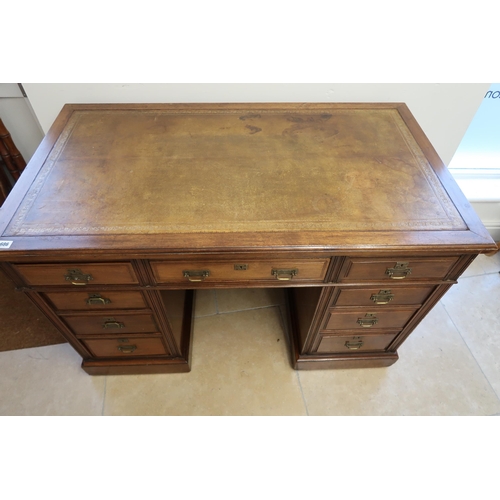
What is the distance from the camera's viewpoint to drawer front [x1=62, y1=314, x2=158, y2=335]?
1.15 metres

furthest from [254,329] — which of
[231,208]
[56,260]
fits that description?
[56,260]

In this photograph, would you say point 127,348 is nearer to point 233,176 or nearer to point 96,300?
point 96,300

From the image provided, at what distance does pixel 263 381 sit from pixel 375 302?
0.62 m

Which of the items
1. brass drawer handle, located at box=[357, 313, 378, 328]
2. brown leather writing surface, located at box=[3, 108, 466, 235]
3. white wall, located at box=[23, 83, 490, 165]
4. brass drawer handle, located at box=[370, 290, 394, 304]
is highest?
white wall, located at box=[23, 83, 490, 165]

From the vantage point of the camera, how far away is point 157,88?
125 centimetres

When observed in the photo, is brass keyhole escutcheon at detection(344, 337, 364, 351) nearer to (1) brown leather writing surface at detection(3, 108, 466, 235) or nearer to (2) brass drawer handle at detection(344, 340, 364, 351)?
(2) brass drawer handle at detection(344, 340, 364, 351)

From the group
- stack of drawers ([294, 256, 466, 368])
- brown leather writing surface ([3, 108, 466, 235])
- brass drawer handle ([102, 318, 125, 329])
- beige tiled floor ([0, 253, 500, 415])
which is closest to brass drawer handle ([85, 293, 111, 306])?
brass drawer handle ([102, 318, 125, 329])

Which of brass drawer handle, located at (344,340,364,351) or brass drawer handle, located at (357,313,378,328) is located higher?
brass drawer handle, located at (357,313,378,328)

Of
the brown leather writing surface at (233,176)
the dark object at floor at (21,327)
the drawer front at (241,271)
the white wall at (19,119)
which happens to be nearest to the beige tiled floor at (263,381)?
the dark object at floor at (21,327)

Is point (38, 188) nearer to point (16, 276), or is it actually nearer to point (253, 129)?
point (16, 276)

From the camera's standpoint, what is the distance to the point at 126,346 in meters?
1.30

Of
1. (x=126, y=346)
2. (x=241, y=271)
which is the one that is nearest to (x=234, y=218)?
(x=241, y=271)

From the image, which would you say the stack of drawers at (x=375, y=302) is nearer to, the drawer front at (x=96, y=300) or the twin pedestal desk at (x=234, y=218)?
the twin pedestal desk at (x=234, y=218)
